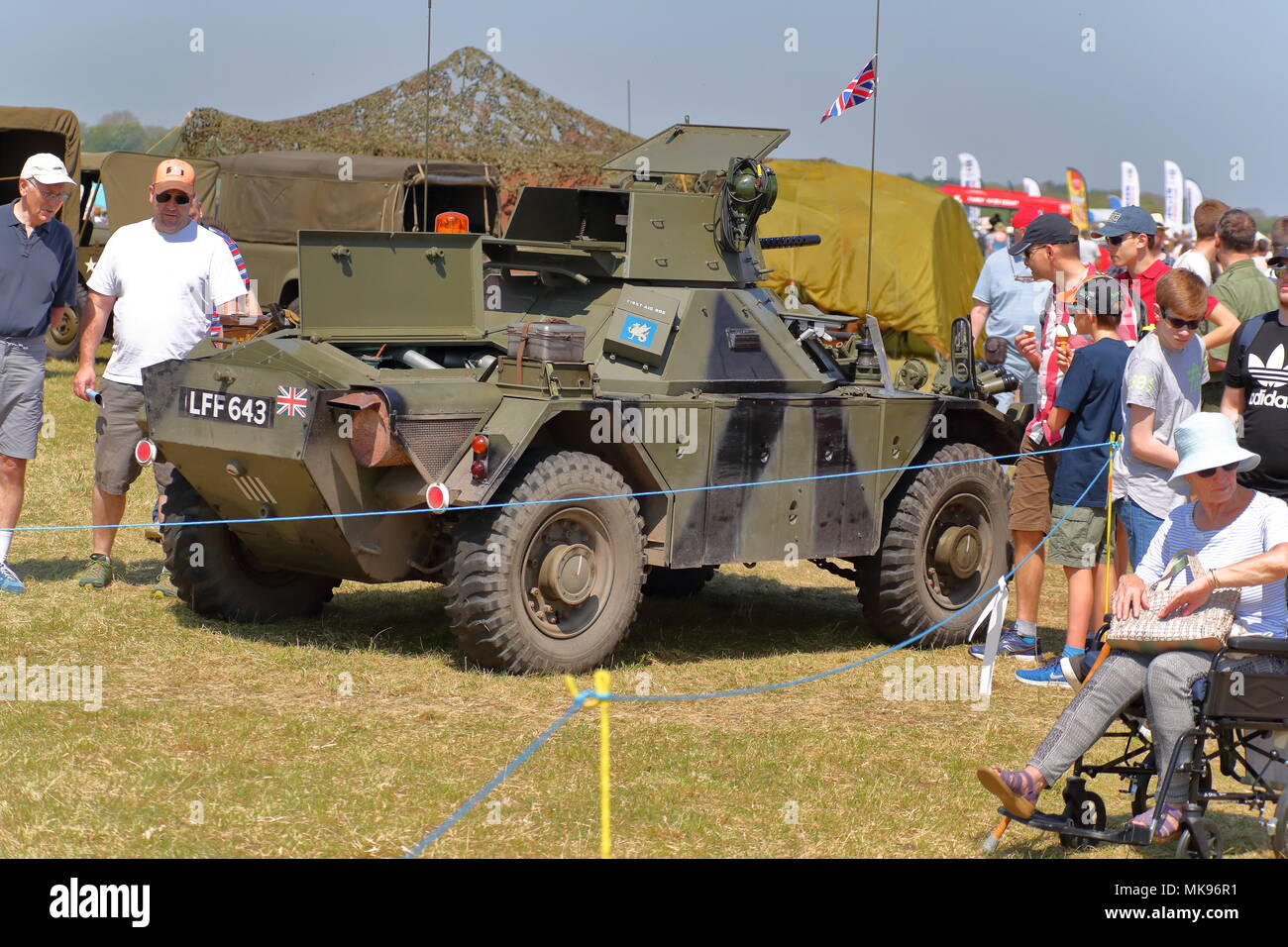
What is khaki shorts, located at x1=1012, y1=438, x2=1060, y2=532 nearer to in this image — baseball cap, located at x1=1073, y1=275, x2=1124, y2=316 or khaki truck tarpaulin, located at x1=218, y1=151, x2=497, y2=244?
baseball cap, located at x1=1073, y1=275, x2=1124, y2=316

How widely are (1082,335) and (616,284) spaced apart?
2393 mm

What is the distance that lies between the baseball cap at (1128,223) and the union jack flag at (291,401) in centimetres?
413

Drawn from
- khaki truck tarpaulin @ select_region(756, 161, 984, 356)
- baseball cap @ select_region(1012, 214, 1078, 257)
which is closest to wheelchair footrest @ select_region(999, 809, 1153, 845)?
baseball cap @ select_region(1012, 214, 1078, 257)

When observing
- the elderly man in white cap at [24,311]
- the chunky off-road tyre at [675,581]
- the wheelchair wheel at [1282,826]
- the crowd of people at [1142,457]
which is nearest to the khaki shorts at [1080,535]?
the crowd of people at [1142,457]

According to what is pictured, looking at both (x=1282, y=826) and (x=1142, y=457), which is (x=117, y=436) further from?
(x=1282, y=826)

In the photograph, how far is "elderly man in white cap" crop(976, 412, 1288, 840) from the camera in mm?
5402

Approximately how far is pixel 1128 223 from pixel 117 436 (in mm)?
5550

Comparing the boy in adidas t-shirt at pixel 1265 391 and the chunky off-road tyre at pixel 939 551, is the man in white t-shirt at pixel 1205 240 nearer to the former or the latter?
the chunky off-road tyre at pixel 939 551

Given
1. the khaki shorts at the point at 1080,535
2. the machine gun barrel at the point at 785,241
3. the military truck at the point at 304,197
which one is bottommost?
the khaki shorts at the point at 1080,535

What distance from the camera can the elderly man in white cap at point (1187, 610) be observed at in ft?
17.7

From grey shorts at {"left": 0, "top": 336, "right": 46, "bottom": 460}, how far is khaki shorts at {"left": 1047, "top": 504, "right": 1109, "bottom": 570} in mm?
5415

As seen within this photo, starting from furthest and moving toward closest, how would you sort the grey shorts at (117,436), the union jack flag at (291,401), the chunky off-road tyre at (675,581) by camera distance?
the chunky off-road tyre at (675,581) < the grey shorts at (117,436) < the union jack flag at (291,401)

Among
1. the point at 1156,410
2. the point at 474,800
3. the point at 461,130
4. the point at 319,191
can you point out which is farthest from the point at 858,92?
the point at 461,130

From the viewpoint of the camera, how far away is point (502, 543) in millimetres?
7562
